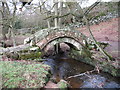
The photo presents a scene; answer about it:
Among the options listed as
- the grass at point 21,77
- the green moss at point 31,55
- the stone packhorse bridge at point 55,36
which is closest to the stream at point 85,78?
the green moss at point 31,55

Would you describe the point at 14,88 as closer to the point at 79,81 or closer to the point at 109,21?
the point at 79,81

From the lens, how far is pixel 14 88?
391 centimetres

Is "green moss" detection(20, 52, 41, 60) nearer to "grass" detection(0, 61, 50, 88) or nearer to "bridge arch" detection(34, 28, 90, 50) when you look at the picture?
"bridge arch" detection(34, 28, 90, 50)

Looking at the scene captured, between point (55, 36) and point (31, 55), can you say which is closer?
point (31, 55)

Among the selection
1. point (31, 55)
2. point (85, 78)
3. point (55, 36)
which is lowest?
point (85, 78)

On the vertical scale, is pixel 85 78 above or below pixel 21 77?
below

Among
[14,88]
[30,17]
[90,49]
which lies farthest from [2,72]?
[30,17]

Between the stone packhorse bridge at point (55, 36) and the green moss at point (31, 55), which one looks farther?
the stone packhorse bridge at point (55, 36)

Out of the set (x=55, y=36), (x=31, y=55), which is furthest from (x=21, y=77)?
(x=55, y=36)

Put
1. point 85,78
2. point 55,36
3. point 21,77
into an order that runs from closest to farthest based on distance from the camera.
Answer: point 21,77 < point 85,78 < point 55,36

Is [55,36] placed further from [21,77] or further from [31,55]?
[21,77]

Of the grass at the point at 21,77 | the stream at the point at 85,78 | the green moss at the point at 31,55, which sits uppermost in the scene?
the green moss at the point at 31,55

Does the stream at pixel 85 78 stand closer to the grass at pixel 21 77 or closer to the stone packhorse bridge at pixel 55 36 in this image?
the grass at pixel 21 77

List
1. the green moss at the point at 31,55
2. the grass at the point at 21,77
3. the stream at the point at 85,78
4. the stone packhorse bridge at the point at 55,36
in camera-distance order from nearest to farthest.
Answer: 1. the grass at the point at 21,77
2. the stream at the point at 85,78
3. the green moss at the point at 31,55
4. the stone packhorse bridge at the point at 55,36
